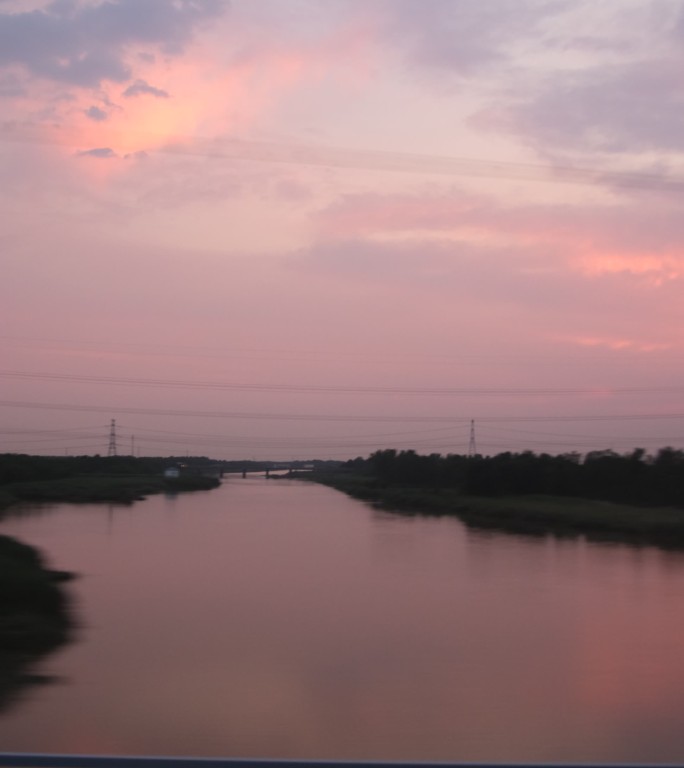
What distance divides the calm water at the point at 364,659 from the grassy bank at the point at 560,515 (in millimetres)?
5078

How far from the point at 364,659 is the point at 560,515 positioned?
685 inches

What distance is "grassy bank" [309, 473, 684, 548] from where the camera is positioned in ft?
65.4

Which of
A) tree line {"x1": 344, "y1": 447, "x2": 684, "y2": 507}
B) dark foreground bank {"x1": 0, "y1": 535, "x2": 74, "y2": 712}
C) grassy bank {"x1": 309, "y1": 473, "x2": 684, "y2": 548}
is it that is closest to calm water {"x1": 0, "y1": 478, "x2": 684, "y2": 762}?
dark foreground bank {"x1": 0, "y1": 535, "x2": 74, "y2": 712}

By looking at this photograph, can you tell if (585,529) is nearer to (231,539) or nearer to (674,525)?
(674,525)

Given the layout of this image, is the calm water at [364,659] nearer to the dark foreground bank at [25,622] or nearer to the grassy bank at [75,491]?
the dark foreground bank at [25,622]

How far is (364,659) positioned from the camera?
6969mm

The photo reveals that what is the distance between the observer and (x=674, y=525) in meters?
19.8

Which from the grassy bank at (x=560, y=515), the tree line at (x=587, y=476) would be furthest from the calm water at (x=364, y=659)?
the tree line at (x=587, y=476)

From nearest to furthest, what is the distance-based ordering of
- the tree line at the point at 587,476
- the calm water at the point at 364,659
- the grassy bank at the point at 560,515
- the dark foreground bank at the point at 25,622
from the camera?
1. the calm water at the point at 364,659
2. the dark foreground bank at the point at 25,622
3. the grassy bank at the point at 560,515
4. the tree line at the point at 587,476

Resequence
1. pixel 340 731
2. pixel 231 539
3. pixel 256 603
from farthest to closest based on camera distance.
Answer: pixel 231 539, pixel 256 603, pixel 340 731

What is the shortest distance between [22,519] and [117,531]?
14.2 feet

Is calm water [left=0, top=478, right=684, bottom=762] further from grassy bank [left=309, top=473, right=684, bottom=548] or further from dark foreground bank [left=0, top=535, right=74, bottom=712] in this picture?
grassy bank [left=309, top=473, right=684, bottom=548]

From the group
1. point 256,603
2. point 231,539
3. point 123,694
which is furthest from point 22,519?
point 123,694

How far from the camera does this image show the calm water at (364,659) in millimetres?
4828
